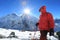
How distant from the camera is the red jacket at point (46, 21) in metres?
8.77

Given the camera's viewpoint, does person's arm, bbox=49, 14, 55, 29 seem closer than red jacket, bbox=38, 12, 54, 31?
Yes

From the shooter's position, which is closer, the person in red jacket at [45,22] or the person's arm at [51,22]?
the person's arm at [51,22]

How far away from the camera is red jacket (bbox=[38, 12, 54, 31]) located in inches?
345

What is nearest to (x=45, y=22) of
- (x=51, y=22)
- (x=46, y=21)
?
(x=46, y=21)

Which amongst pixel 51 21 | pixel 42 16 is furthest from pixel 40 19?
pixel 51 21

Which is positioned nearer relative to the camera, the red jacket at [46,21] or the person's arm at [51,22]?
the person's arm at [51,22]

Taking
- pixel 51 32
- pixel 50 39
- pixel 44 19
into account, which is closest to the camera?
pixel 51 32

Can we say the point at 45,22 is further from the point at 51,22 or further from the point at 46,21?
the point at 51,22

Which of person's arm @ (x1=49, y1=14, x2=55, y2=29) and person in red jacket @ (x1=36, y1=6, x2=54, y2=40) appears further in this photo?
person in red jacket @ (x1=36, y1=6, x2=54, y2=40)

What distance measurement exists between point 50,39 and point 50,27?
22.0ft

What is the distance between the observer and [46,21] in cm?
904

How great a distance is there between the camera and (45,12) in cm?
920

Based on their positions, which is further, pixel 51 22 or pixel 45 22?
pixel 45 22

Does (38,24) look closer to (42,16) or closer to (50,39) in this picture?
(42,16)
